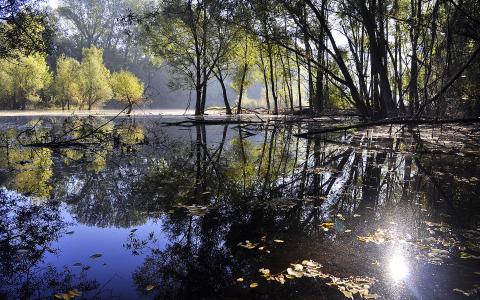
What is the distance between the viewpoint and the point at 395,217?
4621 millimetres

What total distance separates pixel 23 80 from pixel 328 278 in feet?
172

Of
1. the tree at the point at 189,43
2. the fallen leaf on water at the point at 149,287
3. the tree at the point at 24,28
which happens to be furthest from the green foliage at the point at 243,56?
the fallen leaf on water at the point at 149,287

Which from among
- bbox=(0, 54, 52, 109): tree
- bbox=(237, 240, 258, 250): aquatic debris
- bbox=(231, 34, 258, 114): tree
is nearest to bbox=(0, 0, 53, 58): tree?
bbox=(231, 34, 258, 114): tree

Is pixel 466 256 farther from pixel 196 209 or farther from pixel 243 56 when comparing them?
pixel 243 56

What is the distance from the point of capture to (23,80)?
154 ft

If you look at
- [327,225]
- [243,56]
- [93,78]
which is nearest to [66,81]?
[93,78]

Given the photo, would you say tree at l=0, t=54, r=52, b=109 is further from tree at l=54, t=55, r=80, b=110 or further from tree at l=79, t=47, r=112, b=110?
tree at l=79, t=47, r=112, b=110

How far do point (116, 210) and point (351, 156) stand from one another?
600 cm

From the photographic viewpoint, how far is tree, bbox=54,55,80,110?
49.7 m

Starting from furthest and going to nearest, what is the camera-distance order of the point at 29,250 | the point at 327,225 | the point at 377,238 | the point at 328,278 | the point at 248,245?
the point at 327,225 < the point at 377,238 < the point at 248,245 < the point at 29,250 < the point at 328,278

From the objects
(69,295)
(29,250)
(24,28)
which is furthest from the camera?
(24,28)

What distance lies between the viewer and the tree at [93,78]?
50.8m

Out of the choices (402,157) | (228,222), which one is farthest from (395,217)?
(402,157)

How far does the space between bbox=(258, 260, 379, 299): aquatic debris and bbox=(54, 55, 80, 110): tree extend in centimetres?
5228
